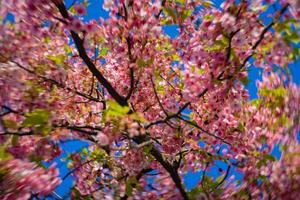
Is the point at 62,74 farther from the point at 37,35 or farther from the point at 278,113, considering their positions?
the point at 278,113

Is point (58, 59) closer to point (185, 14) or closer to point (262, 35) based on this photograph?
point (185, 14)

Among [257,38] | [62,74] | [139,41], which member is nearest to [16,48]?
[62,74]

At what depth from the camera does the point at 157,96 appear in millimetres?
7012

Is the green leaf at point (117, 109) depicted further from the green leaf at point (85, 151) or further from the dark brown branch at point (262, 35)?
the green leaf at point (85, 151)

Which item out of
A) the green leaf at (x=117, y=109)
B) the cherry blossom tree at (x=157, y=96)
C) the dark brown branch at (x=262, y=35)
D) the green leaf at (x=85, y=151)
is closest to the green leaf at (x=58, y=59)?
the cherry blossom tree at (x=157, y=96)

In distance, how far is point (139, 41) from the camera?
23.2 ft

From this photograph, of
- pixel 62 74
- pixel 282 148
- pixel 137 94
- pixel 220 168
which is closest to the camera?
pixel 282 148

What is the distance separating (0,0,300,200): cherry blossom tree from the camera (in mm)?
5543

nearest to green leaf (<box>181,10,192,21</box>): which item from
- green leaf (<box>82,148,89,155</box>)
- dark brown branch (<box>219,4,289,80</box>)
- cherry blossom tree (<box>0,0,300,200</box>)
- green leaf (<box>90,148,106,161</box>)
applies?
cherry blossom tree (<box>0,0,300,200</box>)

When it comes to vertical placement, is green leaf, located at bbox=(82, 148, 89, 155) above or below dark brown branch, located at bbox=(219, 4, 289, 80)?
above

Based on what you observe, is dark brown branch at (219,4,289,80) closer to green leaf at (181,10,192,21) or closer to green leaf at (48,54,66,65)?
Answer: green leaf at (181,10,192,21)

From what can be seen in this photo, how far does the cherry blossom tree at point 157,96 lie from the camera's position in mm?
5543

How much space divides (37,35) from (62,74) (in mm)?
864

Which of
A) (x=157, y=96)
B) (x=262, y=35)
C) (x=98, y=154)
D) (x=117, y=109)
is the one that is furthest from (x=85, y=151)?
(x=262, y=35)
